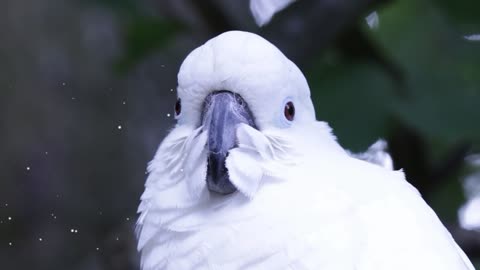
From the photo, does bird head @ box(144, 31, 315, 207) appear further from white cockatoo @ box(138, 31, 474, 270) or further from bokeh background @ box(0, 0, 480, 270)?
bokeh background @ box(0, 0, 480, 270)

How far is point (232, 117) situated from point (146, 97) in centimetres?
172

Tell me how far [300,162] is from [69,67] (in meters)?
2.04

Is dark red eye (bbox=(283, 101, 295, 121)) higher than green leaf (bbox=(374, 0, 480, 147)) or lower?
higher

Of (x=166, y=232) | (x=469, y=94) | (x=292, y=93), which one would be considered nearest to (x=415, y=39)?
(x=469, y=94)

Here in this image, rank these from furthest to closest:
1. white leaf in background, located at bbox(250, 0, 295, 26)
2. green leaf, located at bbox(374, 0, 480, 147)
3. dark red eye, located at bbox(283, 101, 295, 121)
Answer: white leaf in background, located at bbox(250, 0, 295, 26), green leaf, located at bbox(374, 0, 480, 147), dark red eye, located at bbox(283, 101, 295, 121)

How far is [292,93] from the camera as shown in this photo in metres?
1.96

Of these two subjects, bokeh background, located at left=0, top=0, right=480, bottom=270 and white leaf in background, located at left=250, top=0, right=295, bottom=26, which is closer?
bokeh background, located at left=0, top=0, right=480, bottom=270

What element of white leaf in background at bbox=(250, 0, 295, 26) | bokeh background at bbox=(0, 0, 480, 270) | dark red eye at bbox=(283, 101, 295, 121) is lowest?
bokeh background at bbox=(0, 0, 480, 270)

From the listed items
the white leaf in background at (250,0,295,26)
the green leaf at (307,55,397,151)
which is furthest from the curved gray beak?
the white leaf in background at (250,0,295,26)

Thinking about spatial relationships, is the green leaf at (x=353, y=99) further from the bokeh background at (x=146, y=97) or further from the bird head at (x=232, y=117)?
the bird head at (x=232, y=117)

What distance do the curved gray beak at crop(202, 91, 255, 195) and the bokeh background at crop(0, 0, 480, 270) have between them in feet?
2.86

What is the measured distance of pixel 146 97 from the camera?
3.53 meters

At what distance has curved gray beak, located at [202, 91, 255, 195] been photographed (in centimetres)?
183

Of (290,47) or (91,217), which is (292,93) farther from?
(91,217)
